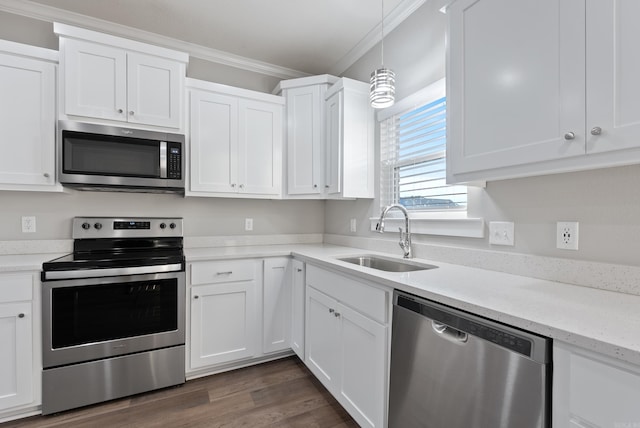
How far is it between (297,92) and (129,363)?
7.89ft

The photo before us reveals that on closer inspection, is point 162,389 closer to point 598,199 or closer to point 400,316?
point 400,316

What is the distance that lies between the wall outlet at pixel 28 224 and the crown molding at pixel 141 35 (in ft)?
4.78

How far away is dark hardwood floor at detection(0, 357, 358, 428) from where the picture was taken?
1.73 meters

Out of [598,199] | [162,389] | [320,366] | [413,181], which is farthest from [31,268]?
[598,199]

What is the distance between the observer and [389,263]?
6.87 feet

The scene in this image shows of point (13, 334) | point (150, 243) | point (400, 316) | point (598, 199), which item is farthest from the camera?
point (150, 243)

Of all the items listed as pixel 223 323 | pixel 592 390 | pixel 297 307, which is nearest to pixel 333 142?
pixel 297 307

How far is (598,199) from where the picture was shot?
1180 mm

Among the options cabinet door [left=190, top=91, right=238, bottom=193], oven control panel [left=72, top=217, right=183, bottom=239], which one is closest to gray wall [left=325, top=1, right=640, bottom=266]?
cabinet door [left=190, top=91, right=238, bottom=193]

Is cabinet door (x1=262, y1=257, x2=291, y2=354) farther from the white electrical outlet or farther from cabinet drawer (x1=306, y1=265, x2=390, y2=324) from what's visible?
the white electrical outlet

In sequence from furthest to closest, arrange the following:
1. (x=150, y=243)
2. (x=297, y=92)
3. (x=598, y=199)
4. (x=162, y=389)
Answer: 1. (x=297, y=92)
2. (x=150, y=243)
3. (x=162, y=389)
4. (x=598, y=199)

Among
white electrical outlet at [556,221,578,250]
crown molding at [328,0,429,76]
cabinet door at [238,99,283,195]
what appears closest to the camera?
white electrical outlet at [556,221,578,250]

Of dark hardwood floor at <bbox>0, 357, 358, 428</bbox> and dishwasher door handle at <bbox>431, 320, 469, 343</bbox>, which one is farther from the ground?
dishwasher door handle at <bbox>431, 320, 469, 343</bbox>

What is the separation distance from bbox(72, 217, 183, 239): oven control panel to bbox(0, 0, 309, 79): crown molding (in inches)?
58.2
